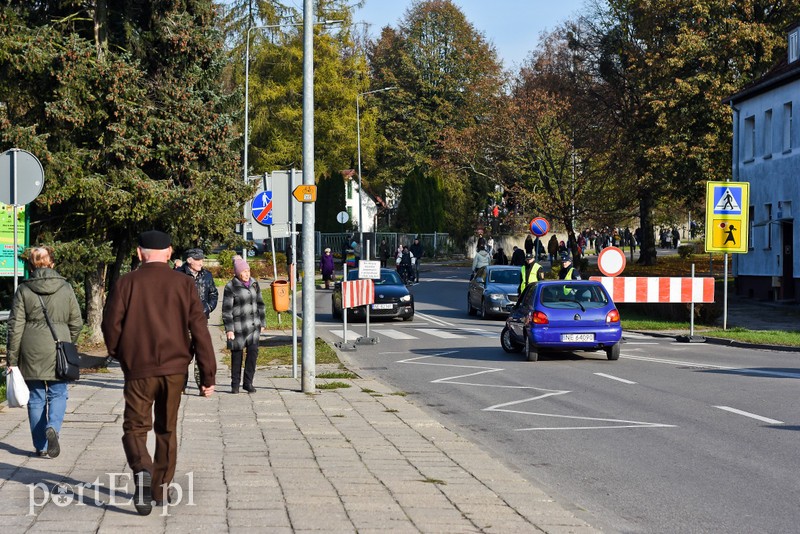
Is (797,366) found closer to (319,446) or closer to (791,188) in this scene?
(319,446)

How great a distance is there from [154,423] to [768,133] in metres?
34.8

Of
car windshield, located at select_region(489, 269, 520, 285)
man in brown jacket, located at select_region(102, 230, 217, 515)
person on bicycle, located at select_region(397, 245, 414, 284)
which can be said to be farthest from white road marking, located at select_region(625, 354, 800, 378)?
person on bicycle, located at select_region(397, 245, 414, 284)

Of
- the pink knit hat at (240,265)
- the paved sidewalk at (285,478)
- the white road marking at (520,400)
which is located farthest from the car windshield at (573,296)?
the paved sidewalk at (285,478)

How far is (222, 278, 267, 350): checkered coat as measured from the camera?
48.5 feet

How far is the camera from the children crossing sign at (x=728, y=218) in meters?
25.7

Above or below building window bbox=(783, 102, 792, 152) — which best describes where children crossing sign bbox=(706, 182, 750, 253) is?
below

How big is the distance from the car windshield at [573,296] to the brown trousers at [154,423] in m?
12.6

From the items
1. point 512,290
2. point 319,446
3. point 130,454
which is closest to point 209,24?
point 512,290

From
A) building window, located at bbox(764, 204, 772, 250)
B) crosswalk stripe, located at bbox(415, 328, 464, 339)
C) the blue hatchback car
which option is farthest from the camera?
building window, located at bbox(764, 204, 772, 250)

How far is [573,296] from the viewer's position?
1961 cm

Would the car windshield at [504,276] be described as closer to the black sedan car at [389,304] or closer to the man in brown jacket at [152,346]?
the black sedan car at [389,304]

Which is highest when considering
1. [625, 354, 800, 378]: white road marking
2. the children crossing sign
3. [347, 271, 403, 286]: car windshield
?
the children crossing sign

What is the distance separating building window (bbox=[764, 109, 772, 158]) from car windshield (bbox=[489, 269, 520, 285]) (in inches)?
435

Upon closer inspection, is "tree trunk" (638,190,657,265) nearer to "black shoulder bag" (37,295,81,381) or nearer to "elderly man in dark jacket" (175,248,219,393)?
"elderly man in dark jacket" (175,248,219,393)
